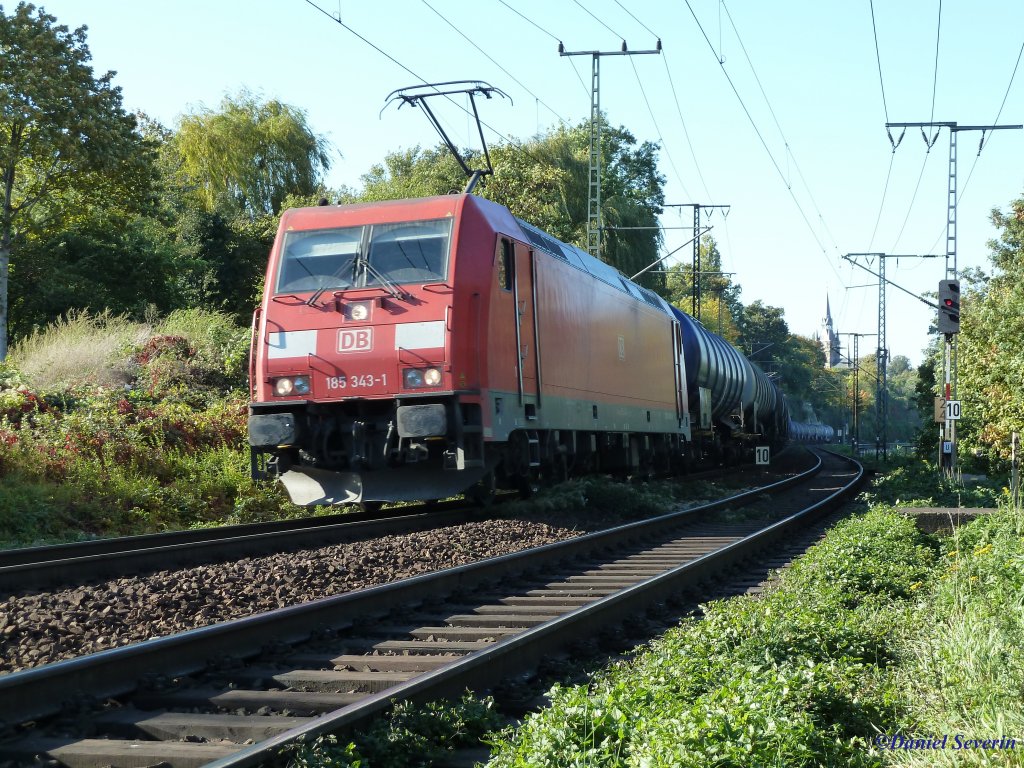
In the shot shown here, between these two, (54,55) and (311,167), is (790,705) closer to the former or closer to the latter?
(54,55)

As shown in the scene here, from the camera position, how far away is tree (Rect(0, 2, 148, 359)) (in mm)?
25141

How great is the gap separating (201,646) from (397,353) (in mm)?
6823

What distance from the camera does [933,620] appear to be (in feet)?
21.5

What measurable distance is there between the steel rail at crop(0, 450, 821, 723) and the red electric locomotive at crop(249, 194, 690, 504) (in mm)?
3473

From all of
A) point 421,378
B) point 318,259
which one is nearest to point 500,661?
point 421,378

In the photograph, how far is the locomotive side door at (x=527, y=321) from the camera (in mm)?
13484

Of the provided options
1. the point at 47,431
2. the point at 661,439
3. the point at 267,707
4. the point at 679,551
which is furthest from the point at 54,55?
the point at 267,707

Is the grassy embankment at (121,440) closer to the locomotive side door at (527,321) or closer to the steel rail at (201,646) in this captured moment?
the locomotive side door at (527,321)

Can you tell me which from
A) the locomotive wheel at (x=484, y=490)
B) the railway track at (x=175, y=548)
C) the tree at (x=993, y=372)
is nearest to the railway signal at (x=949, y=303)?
the tree at (x=993, y=372)

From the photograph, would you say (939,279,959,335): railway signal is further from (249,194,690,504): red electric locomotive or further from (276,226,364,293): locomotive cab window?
(276,226,364,293): locomotive cab window

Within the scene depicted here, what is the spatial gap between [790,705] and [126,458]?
41.7 ft

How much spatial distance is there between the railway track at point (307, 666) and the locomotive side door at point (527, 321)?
4.63m

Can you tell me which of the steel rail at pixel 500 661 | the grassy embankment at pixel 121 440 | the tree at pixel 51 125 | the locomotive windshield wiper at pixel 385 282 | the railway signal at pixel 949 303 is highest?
the tree at pixel 51 125

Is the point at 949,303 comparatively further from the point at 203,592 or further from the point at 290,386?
the point at 203,592
